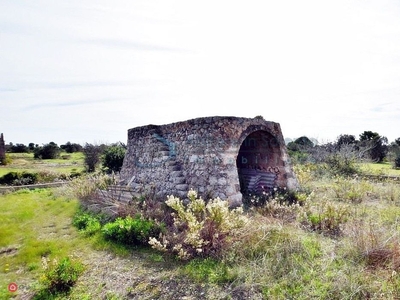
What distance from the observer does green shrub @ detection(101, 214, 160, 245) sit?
19.7 ft

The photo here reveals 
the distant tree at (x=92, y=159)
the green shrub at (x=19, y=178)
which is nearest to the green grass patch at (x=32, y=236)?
the green shrub at (x=19, y=178)

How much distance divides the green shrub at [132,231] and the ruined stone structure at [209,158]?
1804mm

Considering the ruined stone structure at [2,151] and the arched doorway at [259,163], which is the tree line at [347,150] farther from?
the ruined stone structure at [2,151]

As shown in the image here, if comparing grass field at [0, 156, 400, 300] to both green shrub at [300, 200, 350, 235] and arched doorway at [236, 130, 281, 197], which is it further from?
arched doorway at [236, 130, 281, 197]

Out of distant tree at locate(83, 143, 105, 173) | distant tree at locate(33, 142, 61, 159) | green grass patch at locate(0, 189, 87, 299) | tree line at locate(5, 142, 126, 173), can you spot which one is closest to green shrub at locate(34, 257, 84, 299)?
green grass patch at locate(0, 189, 87, 299)

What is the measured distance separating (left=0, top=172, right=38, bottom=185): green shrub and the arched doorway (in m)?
13.3

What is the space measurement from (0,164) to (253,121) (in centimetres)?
2471

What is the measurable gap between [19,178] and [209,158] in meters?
14.3

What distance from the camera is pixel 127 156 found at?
11.3 meters

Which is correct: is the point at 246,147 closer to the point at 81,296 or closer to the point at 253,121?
the point at 253,121

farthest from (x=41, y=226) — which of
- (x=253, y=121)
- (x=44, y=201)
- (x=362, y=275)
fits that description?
(x=362, y=275)

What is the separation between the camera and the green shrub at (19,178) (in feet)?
52.1

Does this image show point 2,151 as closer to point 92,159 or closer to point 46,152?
point 46,152

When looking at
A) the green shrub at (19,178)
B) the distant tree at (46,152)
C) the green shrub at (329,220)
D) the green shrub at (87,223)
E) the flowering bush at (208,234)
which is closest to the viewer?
the flowering bush at (208,234)
